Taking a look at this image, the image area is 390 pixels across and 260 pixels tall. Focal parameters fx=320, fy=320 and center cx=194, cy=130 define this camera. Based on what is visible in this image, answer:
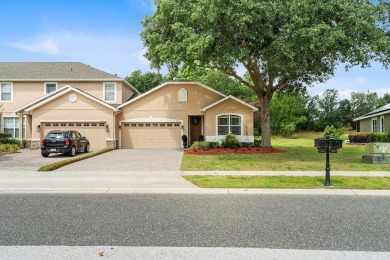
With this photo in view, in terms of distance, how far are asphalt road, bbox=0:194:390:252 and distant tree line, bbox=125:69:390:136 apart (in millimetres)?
36733

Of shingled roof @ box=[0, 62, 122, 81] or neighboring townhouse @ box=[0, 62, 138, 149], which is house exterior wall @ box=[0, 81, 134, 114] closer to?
neighboring townhouse @ box=[0, 62, 138, 149]

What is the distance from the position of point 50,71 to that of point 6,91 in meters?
4.02

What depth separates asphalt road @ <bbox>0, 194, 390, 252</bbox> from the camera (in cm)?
477

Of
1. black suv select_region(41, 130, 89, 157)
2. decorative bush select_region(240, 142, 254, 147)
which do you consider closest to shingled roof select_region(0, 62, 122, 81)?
black suv select_region(41, 130, 89, 157)

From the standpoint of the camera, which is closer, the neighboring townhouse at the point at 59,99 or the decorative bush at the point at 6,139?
the decorative bush at the point at 6,139

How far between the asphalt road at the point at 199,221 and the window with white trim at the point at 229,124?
1751 cm

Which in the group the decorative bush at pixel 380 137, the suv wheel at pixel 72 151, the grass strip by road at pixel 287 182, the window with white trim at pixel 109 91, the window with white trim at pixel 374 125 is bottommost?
the grass strip by road at pixel 287 182

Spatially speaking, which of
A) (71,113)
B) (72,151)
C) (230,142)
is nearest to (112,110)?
(71,113)

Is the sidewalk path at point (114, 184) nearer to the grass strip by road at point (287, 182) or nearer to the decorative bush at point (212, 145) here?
the grass strip by road at point (287, 182)

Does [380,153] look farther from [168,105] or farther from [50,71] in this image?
[50,71]

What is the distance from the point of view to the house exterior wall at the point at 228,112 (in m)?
25.5

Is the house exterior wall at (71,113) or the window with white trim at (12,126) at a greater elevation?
the house exterior wall at (71,113)

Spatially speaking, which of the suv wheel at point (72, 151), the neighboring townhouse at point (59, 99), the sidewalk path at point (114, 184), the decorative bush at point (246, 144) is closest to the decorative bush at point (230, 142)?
the decorative bush at point (246, 144)

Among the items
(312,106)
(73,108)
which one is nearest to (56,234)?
(73,108)
